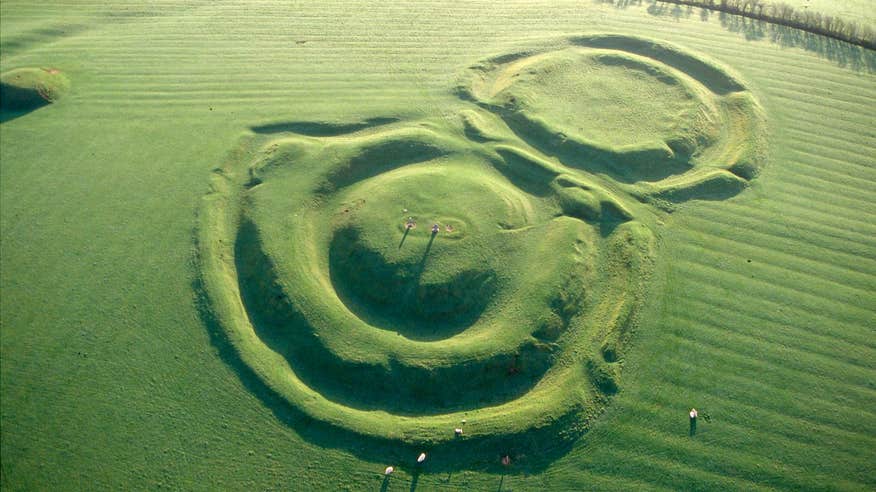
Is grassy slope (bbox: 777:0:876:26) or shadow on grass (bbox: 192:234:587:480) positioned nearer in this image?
shadow on grass (bbox: 192:234:587:480)

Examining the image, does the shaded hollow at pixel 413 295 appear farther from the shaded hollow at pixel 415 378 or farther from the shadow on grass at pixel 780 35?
the shadow on grass at pixel 780 35

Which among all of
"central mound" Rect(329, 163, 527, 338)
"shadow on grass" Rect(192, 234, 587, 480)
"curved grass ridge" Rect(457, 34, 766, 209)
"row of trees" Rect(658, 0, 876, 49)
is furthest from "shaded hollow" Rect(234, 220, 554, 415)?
"row of trees" Rect(658, 0, 876, 49)

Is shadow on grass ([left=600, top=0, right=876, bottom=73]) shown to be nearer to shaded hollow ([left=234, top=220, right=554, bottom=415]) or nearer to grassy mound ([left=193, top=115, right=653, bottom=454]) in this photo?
grassy mound ([left=193, top=115, right=653, bottom=454])

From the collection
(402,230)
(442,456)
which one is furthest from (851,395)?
(402,230)

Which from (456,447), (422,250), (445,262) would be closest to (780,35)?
(445,262)

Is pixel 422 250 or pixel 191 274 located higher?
pixel 422 250

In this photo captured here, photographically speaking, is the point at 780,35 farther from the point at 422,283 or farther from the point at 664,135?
the point at 422,283

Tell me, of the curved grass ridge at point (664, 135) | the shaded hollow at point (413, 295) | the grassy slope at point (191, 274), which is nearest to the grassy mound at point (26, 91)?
the grassy slope at point (191, 274)
